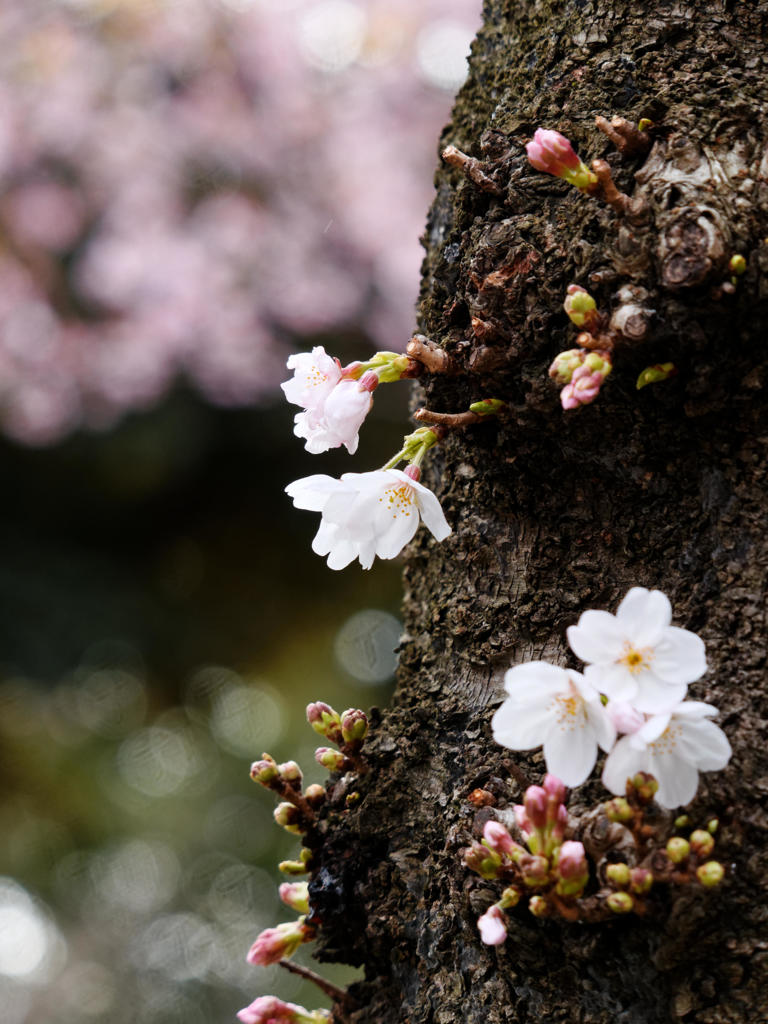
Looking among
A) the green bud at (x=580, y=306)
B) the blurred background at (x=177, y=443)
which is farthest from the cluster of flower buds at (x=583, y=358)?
the blurred background at (x=177, y=443)

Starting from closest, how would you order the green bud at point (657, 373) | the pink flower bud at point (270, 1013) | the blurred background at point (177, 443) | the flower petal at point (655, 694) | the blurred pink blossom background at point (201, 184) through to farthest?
the flower petal at point (655, 694)
the green bud at point (657, 373)
the pink flower bud at point (270, 1013)
the blurred background at point (177, 443)
the blurred pink blossom background at point (201, 184)

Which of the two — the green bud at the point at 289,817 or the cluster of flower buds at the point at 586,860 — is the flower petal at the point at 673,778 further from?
the green bud at the point at 289,817

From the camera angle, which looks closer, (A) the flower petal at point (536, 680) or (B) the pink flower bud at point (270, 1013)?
(A) the flower petal at point (536, 680)

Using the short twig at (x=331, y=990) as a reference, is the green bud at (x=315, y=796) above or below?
above

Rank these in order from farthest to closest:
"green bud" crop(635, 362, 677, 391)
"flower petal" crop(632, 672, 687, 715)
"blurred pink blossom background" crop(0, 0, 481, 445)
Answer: "blurred pink blossom background" crop(0, 0, 481, 445) → "green bud" crop(635, 362, 677, 391) → "flower petal" crop(632, 672, 687, 715)

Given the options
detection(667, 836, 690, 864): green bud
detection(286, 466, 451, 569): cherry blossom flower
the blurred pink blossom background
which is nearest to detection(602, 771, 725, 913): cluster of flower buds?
detection(667, 836, 690, 864): green bud

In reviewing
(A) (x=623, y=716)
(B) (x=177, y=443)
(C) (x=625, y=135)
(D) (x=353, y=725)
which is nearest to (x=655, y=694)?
(A) (x=623, y=716)

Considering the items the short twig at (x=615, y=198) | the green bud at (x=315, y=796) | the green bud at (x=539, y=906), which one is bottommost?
the green bud at (x=539, y=906)

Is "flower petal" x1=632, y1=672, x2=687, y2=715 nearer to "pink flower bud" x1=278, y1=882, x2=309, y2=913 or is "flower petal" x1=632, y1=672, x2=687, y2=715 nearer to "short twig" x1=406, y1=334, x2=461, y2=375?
"short twig" x1=406, y1=334, x2=461, y2=375

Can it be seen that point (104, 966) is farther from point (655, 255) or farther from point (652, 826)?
point (655, 255)

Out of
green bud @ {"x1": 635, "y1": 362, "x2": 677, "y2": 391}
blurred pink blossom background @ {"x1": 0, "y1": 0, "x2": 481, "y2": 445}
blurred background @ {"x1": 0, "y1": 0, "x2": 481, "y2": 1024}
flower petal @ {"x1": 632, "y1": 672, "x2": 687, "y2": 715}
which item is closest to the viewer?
flower petal @ {"x1": 632, "y1": 672, "x2": 687, "y2": 715}
